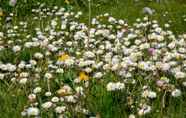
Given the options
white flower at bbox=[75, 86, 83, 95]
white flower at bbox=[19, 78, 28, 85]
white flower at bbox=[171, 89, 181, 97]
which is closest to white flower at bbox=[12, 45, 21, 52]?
white flower at bbox=[19, 78, 28, 85]

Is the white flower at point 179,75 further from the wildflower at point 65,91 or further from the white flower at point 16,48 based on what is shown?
the white flower at point 16,48

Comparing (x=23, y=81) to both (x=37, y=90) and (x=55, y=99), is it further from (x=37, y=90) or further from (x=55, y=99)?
(x=55, y=99)

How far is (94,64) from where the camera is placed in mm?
8297

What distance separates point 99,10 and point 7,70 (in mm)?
4574

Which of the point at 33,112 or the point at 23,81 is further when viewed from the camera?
the point at 23,81

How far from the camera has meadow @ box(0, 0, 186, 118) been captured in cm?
695

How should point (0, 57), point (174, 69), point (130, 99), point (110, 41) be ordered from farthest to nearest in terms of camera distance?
point (110, 41) → point (0, 57) → point (174, 69) → point (130, 99)

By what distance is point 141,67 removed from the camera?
313 inches

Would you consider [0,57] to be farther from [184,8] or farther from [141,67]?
[184,8]

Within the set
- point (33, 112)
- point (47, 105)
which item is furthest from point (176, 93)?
point (33, 112)

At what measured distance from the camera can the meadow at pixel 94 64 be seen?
6945mm

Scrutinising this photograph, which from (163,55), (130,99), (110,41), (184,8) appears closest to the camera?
(130,99)

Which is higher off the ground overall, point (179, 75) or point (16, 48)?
point (179, 75)

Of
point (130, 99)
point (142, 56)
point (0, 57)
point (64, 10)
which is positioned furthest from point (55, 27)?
point (130, 99)
